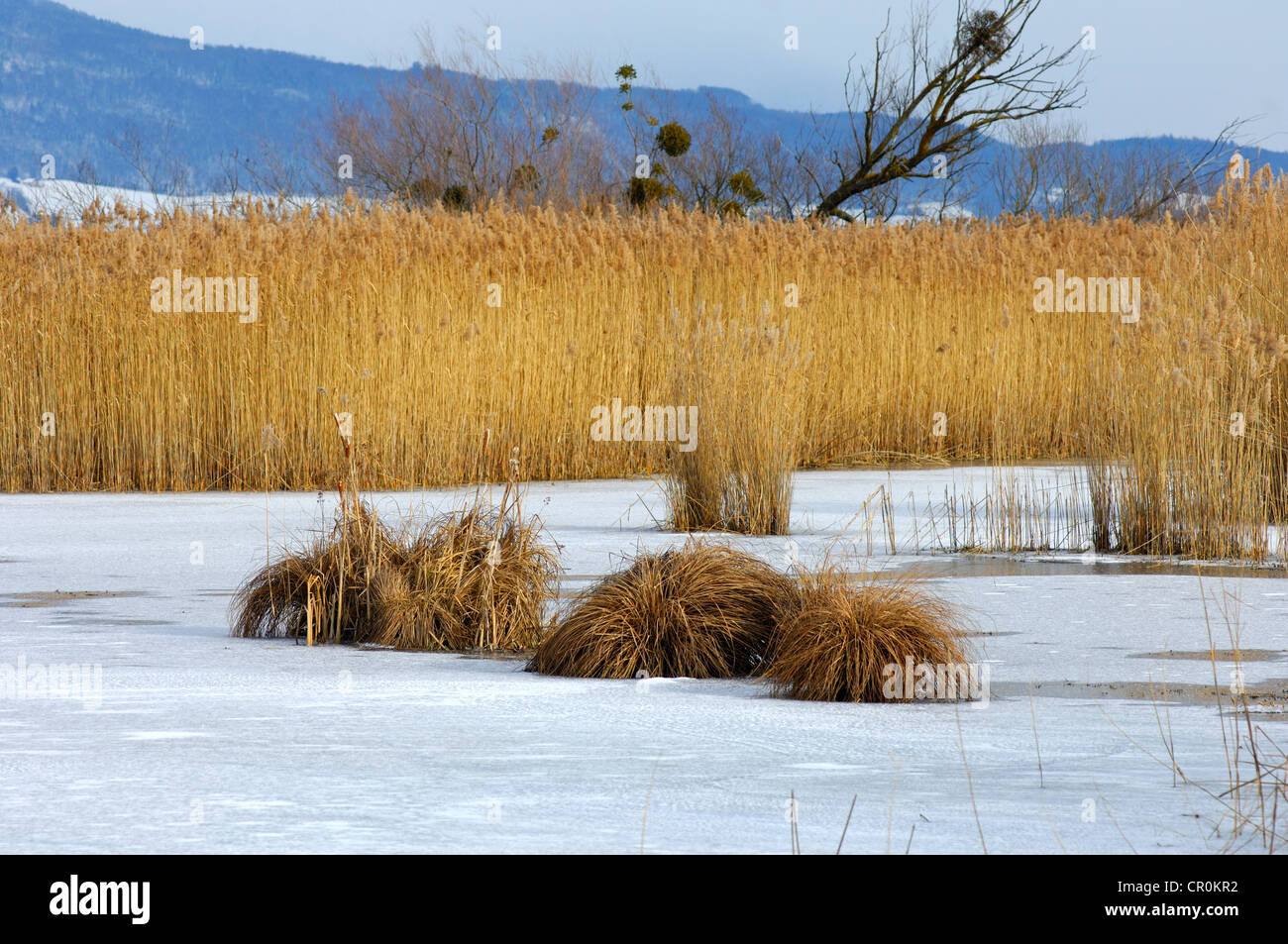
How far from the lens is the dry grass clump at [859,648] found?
12.1ft

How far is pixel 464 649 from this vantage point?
455 centimetres

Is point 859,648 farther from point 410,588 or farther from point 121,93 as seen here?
point 121,93

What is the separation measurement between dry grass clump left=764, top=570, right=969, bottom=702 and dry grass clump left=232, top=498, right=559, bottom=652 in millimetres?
1004

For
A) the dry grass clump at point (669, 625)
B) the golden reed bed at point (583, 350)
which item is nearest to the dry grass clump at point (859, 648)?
the dry grass clump at point (669, 625)

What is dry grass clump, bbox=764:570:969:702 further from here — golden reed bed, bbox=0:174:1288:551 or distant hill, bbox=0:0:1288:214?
distant hill, bbox=0:0:1288:214

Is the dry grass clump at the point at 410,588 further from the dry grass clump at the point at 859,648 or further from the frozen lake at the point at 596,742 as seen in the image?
the dry grass clump at the point at 859,648

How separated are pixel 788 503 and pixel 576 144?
20527mm

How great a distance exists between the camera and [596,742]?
3.14 m

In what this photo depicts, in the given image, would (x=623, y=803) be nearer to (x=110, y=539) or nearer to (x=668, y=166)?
(x=110, y=539)

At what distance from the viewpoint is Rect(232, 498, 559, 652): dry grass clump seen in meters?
4.60

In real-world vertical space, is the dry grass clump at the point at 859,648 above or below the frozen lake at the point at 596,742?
above

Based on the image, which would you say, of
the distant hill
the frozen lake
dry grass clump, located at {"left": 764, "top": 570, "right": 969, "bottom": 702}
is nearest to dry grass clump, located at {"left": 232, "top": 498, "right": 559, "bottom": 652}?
the frozen lake

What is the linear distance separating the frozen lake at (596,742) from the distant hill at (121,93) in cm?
13331
